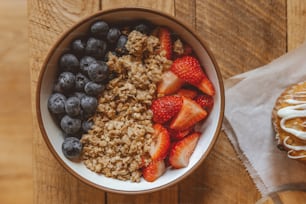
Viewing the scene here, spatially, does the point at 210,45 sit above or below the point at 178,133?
above

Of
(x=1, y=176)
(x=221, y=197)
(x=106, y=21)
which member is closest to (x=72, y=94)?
(x=106, y=21)

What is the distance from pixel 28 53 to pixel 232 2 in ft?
1.47

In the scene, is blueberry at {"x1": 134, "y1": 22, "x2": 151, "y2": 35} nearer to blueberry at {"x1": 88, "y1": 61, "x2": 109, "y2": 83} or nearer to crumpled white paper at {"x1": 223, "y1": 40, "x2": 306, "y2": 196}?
blueberry at {"x1": 88, "y1": 61, "x2": 109, "y2": 83}

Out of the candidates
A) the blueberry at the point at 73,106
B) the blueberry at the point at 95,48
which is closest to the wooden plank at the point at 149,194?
the blueberry at the point at 95,48

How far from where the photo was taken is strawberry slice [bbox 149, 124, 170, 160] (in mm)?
1089

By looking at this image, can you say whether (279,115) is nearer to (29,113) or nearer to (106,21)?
(106,21)

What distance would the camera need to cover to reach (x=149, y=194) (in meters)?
1.17

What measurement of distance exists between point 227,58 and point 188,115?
172mm

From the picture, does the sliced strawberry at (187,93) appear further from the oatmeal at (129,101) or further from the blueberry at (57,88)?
the blueberry at (57,88)

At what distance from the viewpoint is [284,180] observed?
48.0 inches

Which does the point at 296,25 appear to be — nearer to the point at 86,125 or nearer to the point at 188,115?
the point at 188,115

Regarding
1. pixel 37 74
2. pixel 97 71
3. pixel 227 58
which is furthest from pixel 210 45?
pixel 37 74

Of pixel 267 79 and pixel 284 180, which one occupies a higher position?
pixel 267 79

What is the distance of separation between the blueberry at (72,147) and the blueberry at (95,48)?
17 cm
